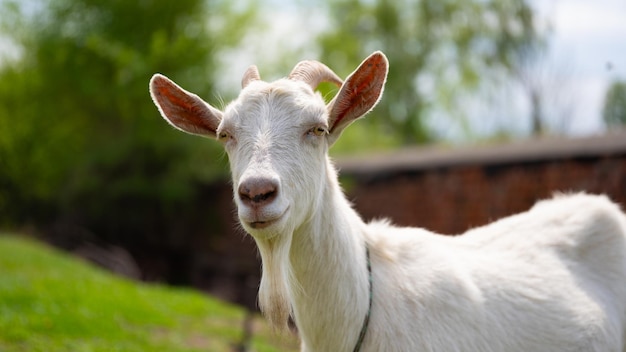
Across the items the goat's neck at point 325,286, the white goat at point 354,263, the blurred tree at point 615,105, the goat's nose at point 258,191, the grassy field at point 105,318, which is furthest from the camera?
the blurred tree at point 615,105

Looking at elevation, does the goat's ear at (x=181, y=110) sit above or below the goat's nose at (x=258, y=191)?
above

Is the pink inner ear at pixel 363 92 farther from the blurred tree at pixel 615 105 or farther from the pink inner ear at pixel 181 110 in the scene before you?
the blurred tree at pixel 615 105

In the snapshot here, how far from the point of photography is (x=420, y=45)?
2627cm

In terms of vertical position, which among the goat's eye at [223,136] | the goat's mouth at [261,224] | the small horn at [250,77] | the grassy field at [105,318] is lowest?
the grassy field at [105,318]

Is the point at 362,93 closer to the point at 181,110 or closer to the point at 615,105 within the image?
the point at 181,110

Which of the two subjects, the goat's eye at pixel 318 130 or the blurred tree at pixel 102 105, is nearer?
the goat's eye at pixel 318 130

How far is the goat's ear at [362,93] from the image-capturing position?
288 cm

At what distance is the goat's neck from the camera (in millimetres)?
2869

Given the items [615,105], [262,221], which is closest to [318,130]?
[262,221]

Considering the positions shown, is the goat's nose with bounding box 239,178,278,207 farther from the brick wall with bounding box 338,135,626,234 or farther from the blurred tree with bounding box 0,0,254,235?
the blurred tree with bounding box 0,0,254,235

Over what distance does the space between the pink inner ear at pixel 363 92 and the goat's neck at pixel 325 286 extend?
378 mm

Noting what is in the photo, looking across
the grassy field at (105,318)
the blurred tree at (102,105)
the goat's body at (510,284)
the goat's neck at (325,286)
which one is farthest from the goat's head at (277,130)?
the blurred tree at (102,105)

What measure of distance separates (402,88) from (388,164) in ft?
45.5

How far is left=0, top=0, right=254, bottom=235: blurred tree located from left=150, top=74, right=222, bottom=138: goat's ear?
42.4 feet
